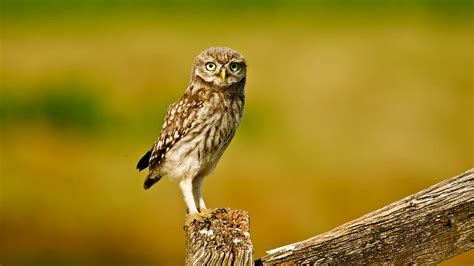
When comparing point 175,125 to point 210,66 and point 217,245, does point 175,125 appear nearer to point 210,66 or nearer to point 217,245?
point 210,66

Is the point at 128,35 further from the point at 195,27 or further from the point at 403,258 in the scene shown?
the point at 403,258

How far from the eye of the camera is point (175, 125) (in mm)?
5020

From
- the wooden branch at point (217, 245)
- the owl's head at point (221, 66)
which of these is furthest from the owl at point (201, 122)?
the wooden branch at point (217, 245)

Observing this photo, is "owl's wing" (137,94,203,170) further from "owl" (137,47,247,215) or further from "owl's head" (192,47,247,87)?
"owl's head" (192,47,247,87)

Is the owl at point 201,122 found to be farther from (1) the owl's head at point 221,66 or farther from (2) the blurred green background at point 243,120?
(2) the blurred green background at point 243,120

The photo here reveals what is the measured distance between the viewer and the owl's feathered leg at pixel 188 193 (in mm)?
4679

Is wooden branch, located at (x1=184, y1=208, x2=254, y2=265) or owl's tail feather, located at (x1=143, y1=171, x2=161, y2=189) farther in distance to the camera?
owl's tail feather, located at (x1=143, y1=171, x2=161, y2=189)

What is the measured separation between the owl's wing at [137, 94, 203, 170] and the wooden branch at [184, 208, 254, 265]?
5.85 feet

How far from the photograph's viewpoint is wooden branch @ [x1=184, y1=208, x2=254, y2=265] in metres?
3.01

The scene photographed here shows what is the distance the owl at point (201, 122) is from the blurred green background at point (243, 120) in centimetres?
310

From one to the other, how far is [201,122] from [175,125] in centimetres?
14

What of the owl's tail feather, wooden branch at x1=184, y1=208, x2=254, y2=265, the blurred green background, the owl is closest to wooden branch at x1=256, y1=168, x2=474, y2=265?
wooden branch at x1=184, y1=208, x2=254, y2=265

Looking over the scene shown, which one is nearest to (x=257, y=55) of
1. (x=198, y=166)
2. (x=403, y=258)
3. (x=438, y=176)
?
(x=438, y=176)

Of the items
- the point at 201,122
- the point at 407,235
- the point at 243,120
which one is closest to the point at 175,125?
the point at 201,122
